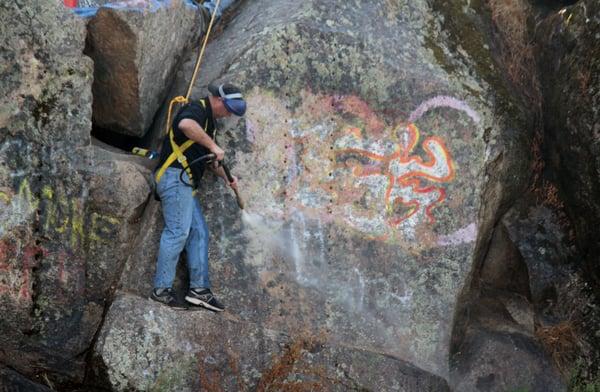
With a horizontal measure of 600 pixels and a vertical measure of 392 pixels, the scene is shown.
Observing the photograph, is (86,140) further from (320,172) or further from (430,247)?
(430,247)

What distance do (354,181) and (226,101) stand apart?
1.48 m

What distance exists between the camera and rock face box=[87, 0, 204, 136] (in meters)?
6.89

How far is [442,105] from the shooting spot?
24.1 feet

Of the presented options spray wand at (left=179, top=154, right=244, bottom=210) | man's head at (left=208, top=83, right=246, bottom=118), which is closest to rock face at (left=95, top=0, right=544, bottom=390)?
spray wand at (left=179, top=154, right=244, bottom=210)

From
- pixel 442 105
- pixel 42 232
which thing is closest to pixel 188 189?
pixel 42 232

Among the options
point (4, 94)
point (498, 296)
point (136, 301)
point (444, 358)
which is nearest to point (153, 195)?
point (136, 301)

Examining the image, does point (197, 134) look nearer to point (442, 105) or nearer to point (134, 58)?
point (134, 58)

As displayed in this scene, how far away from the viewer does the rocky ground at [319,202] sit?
623 centimetres

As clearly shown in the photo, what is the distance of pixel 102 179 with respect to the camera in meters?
6.55

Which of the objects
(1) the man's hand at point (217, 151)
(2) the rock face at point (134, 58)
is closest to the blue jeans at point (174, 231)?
(1) the man's hand at point (217, 151)

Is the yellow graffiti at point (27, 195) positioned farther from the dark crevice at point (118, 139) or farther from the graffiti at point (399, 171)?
the graffiti at point (399, 171)

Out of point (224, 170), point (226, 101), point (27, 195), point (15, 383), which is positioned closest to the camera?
point (15, 383)

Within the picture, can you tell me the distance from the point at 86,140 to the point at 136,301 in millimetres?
1475

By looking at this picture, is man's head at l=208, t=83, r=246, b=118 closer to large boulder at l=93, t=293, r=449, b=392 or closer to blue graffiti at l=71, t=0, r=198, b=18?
blue graffiti at l=71, t=0, r=198, b=18
